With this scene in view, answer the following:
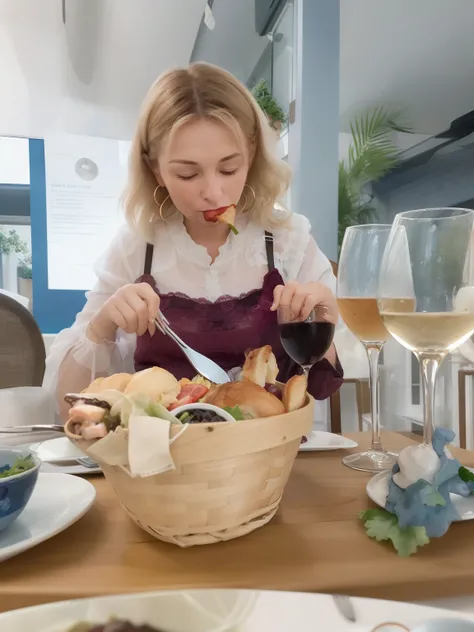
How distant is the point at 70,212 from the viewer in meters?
2.49

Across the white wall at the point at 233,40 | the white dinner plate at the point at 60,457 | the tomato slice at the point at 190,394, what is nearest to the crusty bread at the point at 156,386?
the tomato slice at the point at 190,394

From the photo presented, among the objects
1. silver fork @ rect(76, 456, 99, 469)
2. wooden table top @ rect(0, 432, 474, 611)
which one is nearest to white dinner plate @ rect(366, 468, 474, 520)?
wooden table top @ rect(0, 432, 474, 611)

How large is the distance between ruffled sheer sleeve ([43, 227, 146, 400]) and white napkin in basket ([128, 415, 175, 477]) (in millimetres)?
770

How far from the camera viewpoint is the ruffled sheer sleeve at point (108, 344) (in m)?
1.13

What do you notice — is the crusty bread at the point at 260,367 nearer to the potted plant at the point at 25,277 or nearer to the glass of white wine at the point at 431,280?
the glass of white wine at the point at 431,280

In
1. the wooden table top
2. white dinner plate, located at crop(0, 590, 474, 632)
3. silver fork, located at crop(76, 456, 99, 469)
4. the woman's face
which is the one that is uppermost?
the woman's face

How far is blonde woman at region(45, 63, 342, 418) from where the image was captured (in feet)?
3.27

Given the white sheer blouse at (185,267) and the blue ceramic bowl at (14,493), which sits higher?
the white sheer blouse at (185,267)

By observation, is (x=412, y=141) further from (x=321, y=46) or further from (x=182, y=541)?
(x=182, y=541)

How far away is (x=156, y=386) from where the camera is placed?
457mm

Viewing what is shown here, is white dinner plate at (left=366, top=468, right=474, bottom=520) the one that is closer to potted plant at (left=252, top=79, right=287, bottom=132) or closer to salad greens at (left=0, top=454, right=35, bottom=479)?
salad greens at (left=0, top=454, right=35, bottom=479)

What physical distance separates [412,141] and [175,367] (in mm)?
3340

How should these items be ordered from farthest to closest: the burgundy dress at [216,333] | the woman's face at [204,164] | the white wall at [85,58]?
the white wall at [85,58]
the burgundy dress at [216,333]
the woman's face at [204,164]

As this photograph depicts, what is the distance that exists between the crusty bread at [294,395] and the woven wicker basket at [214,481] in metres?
0.01
